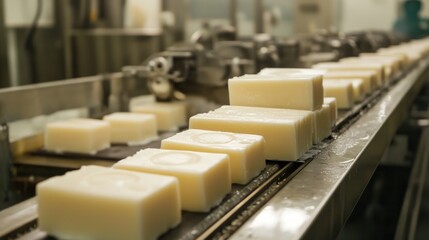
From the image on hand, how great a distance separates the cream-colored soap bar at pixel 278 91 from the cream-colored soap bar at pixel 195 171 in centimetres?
46

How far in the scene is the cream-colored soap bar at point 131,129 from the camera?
6.47ft

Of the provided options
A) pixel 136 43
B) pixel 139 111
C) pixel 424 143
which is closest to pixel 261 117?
pixel 139 111

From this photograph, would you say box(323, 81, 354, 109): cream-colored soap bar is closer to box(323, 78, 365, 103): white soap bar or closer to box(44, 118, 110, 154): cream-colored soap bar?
box(323, 78, 365, 103): white soap bar

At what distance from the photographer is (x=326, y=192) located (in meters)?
0.98

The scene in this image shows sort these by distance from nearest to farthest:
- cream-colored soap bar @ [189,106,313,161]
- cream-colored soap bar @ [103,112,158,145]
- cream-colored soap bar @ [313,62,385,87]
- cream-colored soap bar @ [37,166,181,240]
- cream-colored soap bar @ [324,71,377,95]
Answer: cream-colored soap bar @ [37,166,181,240] → cream-colored soap bar @ [189,106,313,161] → cream-colored soap bar @ [103,112,158,145] → cream-colored soap bar @ [324,71,377,95] → cream-colored soap bar @ [313,62,385,87]

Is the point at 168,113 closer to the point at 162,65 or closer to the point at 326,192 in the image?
the point at 162,65

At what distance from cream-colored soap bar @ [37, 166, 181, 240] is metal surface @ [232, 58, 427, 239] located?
0.40 feet

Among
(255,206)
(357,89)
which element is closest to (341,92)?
(357,89)

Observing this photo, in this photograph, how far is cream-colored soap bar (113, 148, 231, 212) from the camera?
881 mm

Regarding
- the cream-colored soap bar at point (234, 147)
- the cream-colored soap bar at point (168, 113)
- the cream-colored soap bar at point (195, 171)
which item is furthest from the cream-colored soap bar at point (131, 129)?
the cream-colored soap bar at point (195, 171)

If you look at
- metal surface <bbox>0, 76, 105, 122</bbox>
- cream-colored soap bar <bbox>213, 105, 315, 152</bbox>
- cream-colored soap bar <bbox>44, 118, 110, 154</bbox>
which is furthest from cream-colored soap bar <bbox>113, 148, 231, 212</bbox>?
metal surface <bbox>0, 76, 105, 122</bbox>

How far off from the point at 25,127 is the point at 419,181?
2.24 meters

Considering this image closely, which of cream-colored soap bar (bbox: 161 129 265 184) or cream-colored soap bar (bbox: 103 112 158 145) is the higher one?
cream-colored soap bar (bbox: 161 129 265 184)

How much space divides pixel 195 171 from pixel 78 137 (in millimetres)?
1084
